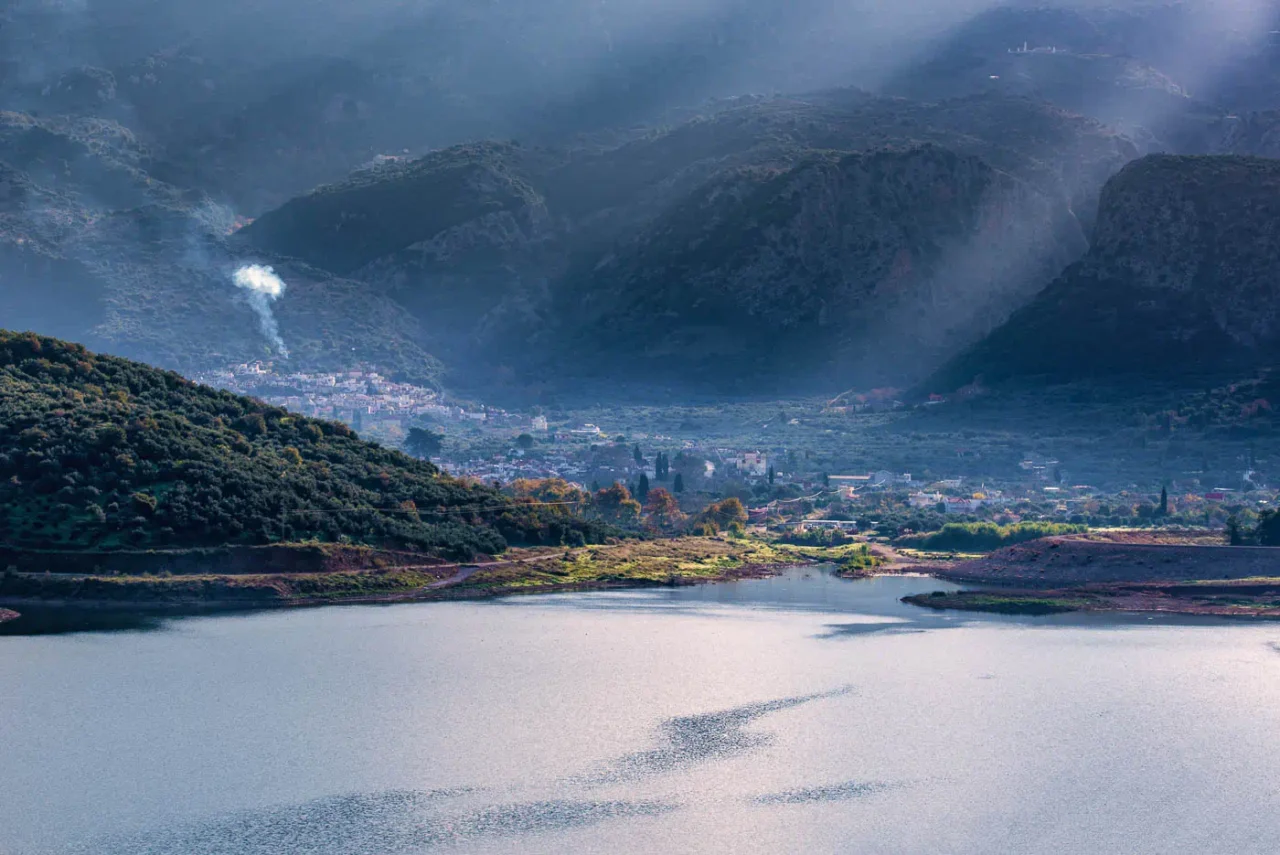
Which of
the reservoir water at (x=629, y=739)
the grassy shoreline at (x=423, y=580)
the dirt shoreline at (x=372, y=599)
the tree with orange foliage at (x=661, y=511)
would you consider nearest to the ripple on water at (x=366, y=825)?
the reservoir water at (x=629, y=739)

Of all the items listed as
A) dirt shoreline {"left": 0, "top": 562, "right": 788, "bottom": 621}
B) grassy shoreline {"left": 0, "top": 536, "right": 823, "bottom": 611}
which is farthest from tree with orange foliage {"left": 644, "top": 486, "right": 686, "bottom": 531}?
dirt shoreline {"left": 0, "top": 562, "right": 788, "bottom": 621}

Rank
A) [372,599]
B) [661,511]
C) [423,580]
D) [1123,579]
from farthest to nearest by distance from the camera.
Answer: [661,511], [1123,579], [423,580], [372,599]

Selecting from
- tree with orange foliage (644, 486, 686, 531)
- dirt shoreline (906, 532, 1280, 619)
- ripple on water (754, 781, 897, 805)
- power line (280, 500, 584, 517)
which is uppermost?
tree with orange foliage (644, 486, 686, 531)

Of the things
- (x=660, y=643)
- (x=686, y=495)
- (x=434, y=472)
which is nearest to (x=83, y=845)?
(x=660, y=643)

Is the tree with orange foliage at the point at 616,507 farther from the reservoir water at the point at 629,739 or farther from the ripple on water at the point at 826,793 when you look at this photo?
the ripple on water at the point at 826,793

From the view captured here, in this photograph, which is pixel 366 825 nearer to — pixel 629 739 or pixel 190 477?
pixel 629 739

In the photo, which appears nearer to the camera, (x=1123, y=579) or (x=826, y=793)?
(x=826, y=793)

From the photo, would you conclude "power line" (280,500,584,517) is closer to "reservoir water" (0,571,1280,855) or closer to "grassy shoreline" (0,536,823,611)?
"grassy shoreline" (0,536,823,611)

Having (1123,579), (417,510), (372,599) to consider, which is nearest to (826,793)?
(372,599)
